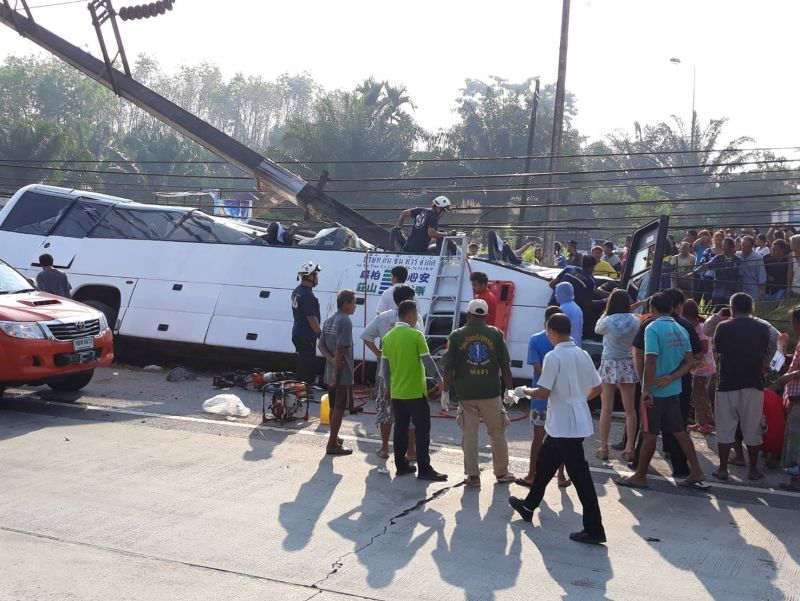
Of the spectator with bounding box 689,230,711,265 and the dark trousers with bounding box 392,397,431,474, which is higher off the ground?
the spectator with bounding box 689,230,711,265

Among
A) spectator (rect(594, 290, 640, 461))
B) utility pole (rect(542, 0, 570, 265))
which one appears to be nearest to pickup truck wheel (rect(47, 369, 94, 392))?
spectator (rect(594, 290, 640, 461))

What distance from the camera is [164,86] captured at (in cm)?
11188

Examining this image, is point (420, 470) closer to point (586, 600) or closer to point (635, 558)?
point (635, 558)

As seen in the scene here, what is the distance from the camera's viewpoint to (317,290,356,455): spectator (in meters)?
8.95

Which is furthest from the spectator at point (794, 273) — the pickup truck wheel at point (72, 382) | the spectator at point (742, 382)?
the pickup truck wheel at point (72, 382)

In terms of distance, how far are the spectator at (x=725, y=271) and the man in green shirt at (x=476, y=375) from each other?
6.47 metres

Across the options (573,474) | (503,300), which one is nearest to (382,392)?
(573,474)

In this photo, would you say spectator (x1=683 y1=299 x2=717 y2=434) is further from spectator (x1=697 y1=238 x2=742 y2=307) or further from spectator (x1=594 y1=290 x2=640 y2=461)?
spectator (x1=697 y1=238 x2=742 y2=307)

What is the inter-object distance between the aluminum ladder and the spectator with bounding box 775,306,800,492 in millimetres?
5016

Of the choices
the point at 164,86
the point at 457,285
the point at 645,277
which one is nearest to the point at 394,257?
the point at 457,285

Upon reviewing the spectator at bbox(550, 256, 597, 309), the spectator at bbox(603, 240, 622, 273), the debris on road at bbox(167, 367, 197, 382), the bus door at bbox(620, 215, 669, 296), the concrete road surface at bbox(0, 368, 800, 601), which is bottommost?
the concrete road surface at bbox(0, 368, 800, 601)

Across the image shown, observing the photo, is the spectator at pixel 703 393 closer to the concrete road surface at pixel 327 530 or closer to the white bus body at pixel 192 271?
the concrete road surface at pixel 327 530

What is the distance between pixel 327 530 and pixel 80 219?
10.4 metres

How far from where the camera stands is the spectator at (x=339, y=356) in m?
8.95
